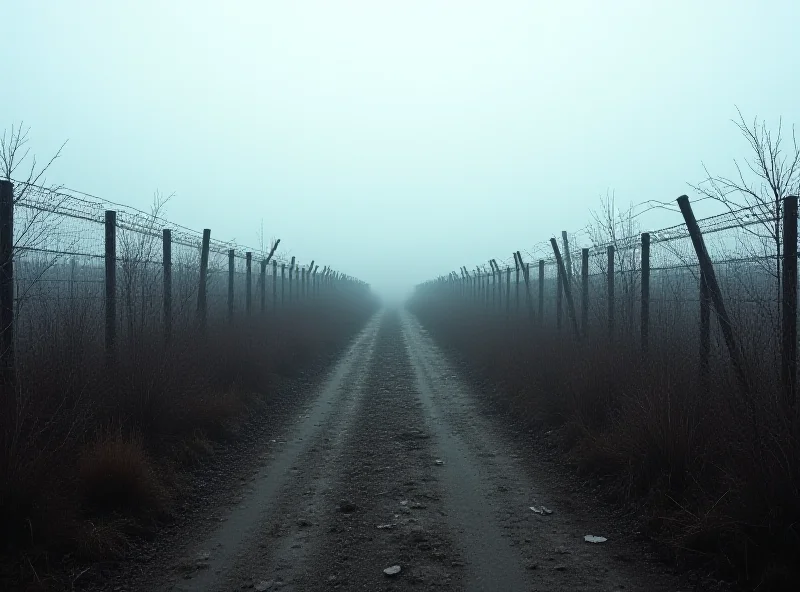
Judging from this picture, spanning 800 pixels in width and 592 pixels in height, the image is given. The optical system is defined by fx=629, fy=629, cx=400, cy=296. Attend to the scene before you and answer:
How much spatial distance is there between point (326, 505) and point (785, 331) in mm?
3966

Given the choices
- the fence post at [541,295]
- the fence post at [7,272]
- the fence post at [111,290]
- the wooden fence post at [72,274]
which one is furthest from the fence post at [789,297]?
the fence post at [541,295]

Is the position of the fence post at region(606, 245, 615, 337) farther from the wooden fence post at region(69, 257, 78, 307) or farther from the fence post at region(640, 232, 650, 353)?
the wooden fence post at region(69, 257, 78, 307)

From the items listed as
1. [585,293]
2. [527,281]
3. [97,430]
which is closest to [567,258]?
[585,293]

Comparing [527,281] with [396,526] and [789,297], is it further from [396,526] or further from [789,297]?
[396,526]

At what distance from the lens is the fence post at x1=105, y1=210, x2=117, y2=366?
24.7 ft

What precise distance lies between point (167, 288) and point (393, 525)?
20.8 feet

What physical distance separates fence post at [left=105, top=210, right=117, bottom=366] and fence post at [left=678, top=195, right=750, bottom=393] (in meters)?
6.30

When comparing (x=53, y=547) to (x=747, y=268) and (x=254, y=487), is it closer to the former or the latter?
(x=254, y=487)

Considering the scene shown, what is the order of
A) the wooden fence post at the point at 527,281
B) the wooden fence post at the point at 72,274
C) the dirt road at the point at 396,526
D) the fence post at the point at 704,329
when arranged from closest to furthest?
the dirt road at the point at 396,526 → the fence post at the point at 704,329 → the wooden fence post at the point at 72,274 → the wooden fence post at the point at 527,281

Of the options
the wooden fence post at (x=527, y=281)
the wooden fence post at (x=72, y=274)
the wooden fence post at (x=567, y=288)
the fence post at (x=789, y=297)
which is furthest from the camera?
the wooden fence post at (x=527, y=281)

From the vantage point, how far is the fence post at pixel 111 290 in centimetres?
754

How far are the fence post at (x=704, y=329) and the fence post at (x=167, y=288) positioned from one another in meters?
6.51

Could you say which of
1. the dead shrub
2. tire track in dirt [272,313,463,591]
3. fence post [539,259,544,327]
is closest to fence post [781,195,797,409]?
tire track in dirt [272,313,463,591]

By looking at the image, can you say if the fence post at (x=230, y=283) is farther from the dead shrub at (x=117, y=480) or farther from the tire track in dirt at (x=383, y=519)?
the dead shrub at (x=117, y=480)
